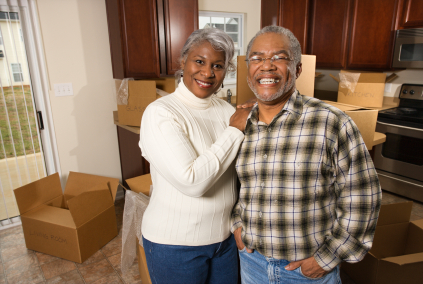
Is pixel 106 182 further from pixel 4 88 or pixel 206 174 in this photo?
pixel 206 174

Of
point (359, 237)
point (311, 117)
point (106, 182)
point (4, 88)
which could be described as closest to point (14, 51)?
point (4, 88)

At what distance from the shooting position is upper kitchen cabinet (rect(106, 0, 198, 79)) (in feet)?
7.84

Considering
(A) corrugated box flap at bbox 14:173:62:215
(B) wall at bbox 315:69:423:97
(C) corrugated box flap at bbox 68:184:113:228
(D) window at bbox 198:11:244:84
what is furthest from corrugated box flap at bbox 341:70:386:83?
(A) corrugated box flap at bbox 14:173:62:215

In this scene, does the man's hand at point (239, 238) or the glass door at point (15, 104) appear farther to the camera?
the glass door at point (15, 104)

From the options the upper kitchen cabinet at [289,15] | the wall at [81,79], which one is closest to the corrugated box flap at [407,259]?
the upper kitchen cabinet at [289,15]

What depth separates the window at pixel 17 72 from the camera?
7.78 ft

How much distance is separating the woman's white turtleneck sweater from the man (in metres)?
0.11

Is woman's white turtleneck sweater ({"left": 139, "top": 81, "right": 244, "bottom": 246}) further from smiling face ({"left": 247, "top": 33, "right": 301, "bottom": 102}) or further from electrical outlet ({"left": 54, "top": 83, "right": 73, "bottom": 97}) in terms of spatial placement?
electrical outlet ({"left": 54, "top": 83, "right": 73, "bottom": 97})

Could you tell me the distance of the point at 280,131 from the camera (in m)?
0.94

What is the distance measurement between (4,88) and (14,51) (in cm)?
31

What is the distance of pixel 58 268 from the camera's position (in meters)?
2.03

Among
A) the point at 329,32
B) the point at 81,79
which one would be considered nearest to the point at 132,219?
the point at 81,79

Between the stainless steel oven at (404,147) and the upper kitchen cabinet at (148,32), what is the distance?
2.09 metres

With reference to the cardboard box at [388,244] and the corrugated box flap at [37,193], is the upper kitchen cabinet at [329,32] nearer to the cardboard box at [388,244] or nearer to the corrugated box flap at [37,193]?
the cardboard box at [388,244]
